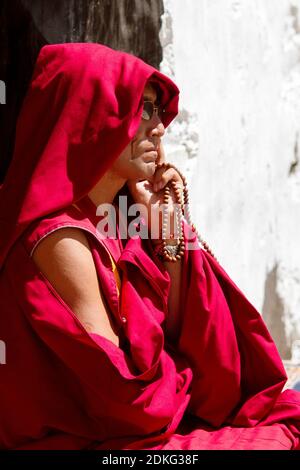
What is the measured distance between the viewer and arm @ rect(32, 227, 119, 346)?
2.16 meters

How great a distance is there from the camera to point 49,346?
2.17m

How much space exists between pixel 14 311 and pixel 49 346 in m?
0.12

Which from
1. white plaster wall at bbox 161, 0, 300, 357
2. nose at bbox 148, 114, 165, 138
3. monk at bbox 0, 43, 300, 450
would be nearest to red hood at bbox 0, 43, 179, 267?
monk at bbox 0, 43, 300, 450

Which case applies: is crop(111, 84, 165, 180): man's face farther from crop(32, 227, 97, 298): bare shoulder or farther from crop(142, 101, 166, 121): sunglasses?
crop(32, 227, 97, 298): bare shoulder

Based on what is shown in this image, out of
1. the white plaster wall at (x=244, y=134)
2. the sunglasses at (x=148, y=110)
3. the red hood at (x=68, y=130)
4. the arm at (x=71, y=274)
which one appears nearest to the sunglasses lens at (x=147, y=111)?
the sunglasses at (x=148, y=110)

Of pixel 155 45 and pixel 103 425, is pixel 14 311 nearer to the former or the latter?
pixel 103 425

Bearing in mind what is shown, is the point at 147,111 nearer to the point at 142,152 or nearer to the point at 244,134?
the point at 142,152

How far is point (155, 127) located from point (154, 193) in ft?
0.59

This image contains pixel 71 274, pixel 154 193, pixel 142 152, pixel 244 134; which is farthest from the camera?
pixel 244 134

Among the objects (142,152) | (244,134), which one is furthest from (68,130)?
(244,134)

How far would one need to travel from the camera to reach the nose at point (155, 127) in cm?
236

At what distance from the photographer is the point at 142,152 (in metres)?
2.35

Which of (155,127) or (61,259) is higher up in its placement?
(155,127)

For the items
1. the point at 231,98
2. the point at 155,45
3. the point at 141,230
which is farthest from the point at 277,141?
the point at 141,230
